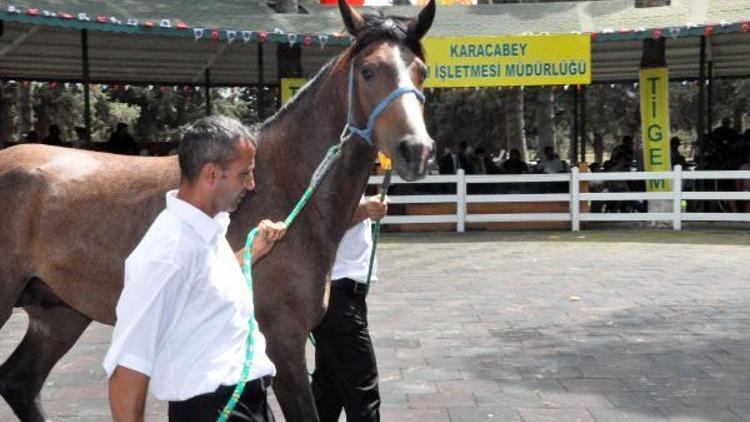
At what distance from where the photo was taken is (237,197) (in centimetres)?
214

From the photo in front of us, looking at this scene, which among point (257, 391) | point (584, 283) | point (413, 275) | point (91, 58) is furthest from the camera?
point (91, 58)

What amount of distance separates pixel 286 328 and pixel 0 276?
1438mm

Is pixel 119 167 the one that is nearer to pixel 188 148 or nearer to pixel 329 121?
pixel 329 121

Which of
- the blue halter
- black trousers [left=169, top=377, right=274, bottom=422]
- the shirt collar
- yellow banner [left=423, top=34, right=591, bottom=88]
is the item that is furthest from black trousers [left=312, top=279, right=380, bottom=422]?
yellow banner [left=423, top=34, right=591, bottom=88]

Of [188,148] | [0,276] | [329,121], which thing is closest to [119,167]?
[0,276]

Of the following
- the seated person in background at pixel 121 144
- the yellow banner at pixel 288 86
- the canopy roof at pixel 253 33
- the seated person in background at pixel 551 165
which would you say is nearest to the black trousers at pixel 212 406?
the canopy roof at pixel 253 33

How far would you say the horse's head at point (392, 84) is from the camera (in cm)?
294

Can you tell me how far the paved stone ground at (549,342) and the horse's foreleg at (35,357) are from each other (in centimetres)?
67

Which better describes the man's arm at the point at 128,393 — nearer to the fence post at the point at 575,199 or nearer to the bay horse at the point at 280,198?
the bay horse at the point at 280,198

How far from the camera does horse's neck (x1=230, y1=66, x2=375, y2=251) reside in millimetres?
3205

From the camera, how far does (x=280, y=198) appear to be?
3.24 meters

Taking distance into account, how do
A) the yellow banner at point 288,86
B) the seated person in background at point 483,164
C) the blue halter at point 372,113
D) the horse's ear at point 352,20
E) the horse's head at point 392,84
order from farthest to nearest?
1. the seated person in background at point 483,164
2. the yellow banner at point 288,86
3. the horse's ear at point 352,20
4. the blue halter at point 372,113
5. the horse's head at point 392,84

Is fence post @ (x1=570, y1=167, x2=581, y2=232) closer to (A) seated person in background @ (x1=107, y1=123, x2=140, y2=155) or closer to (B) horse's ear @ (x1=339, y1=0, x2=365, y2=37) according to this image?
(A) seated person in background @ (x1=107, y1=123, x2=140, y2=155)

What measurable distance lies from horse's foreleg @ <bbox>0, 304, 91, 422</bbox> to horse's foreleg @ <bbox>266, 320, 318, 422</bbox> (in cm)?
146
